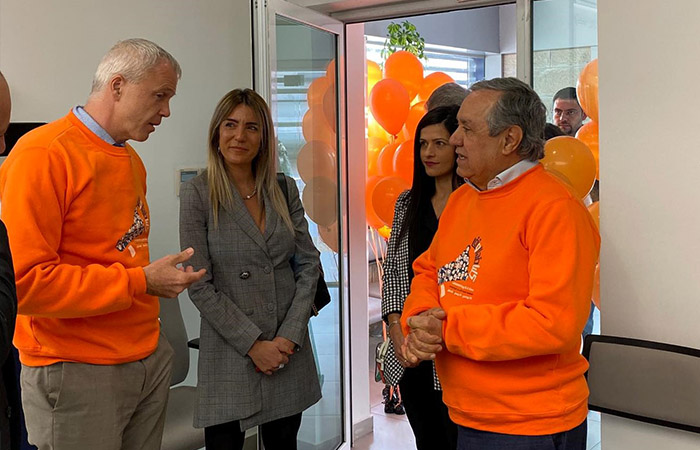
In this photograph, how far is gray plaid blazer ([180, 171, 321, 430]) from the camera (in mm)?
2389

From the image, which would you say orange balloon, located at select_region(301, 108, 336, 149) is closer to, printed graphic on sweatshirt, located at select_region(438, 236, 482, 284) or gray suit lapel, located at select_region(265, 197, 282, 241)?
gray suit lapel, located at select_region(265, 197, 282, 241)

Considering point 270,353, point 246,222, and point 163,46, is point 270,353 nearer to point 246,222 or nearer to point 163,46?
point 246,222

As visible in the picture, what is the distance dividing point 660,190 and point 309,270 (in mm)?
1170

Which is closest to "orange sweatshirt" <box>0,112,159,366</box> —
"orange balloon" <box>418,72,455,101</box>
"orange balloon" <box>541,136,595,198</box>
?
"orange balloon" <box>541,136,595,198</box>

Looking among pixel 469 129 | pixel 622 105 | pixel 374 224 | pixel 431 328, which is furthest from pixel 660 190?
pixel 374 224

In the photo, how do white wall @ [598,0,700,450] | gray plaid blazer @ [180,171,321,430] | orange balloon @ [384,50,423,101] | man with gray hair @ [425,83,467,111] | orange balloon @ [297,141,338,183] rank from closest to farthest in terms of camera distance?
1. white wall @ [598,0,700,450]
2. gray plaid blazer @ [180,171,321,430]
3. man with gray hair @ [425,83,467,111]
4. orange balloon @ [297,141,338,183]
5. orange balloon @ [384,50,423,101]

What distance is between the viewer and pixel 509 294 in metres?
1.67

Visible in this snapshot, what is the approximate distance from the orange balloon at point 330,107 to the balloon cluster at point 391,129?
14.6 inches

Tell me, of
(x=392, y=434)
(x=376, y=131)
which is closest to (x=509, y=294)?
(x=392, y=434)

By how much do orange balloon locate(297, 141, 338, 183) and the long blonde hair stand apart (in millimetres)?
812

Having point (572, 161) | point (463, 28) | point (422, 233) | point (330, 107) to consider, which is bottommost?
point (422, 233)

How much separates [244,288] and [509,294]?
104 cm

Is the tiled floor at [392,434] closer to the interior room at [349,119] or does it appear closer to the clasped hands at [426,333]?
the interior room at [349,119]

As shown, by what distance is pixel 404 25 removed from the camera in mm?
4969
